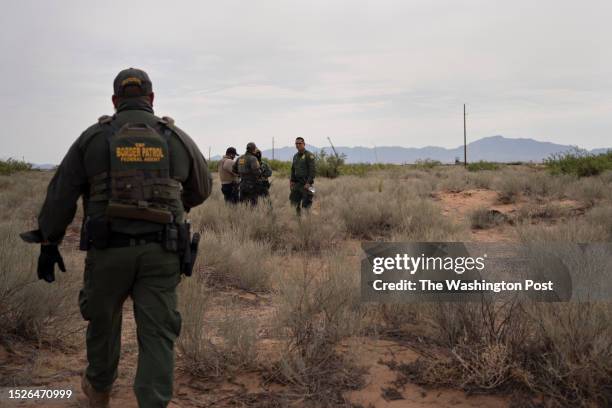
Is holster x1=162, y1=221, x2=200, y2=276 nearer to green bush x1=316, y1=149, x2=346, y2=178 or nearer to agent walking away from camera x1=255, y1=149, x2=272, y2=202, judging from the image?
agent walking away from camera x1=255, y1=149, x2=272, y2=202

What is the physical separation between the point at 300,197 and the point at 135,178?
8873mm

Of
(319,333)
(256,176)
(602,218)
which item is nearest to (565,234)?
(602,218)

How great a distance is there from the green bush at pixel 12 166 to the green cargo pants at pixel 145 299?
2959cm

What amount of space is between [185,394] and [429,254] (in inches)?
140

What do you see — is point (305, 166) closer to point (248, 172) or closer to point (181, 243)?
point (248, 172)

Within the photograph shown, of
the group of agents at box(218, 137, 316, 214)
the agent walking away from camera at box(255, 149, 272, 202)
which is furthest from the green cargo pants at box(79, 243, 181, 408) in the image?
the agent walking away from camera at box(255, 149, 272, 202)

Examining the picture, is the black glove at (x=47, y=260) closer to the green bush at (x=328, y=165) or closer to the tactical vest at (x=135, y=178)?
the tactical vest at (x=135, y=178)

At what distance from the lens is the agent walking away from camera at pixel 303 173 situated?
11544 millimetres

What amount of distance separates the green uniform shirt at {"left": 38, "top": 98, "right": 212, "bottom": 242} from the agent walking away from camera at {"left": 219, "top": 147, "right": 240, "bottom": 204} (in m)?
8.73

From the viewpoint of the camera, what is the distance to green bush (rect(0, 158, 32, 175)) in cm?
2986

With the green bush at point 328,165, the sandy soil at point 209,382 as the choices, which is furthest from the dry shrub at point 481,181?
the sandy soil at point 209,382

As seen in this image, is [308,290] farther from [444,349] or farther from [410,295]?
[444,349]

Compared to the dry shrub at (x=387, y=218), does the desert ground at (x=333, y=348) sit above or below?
below

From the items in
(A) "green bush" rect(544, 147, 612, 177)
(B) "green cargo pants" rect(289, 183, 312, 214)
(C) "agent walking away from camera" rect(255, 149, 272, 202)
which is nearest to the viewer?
(B) "green cargo pants" rect(289, 183, 312, 214)
